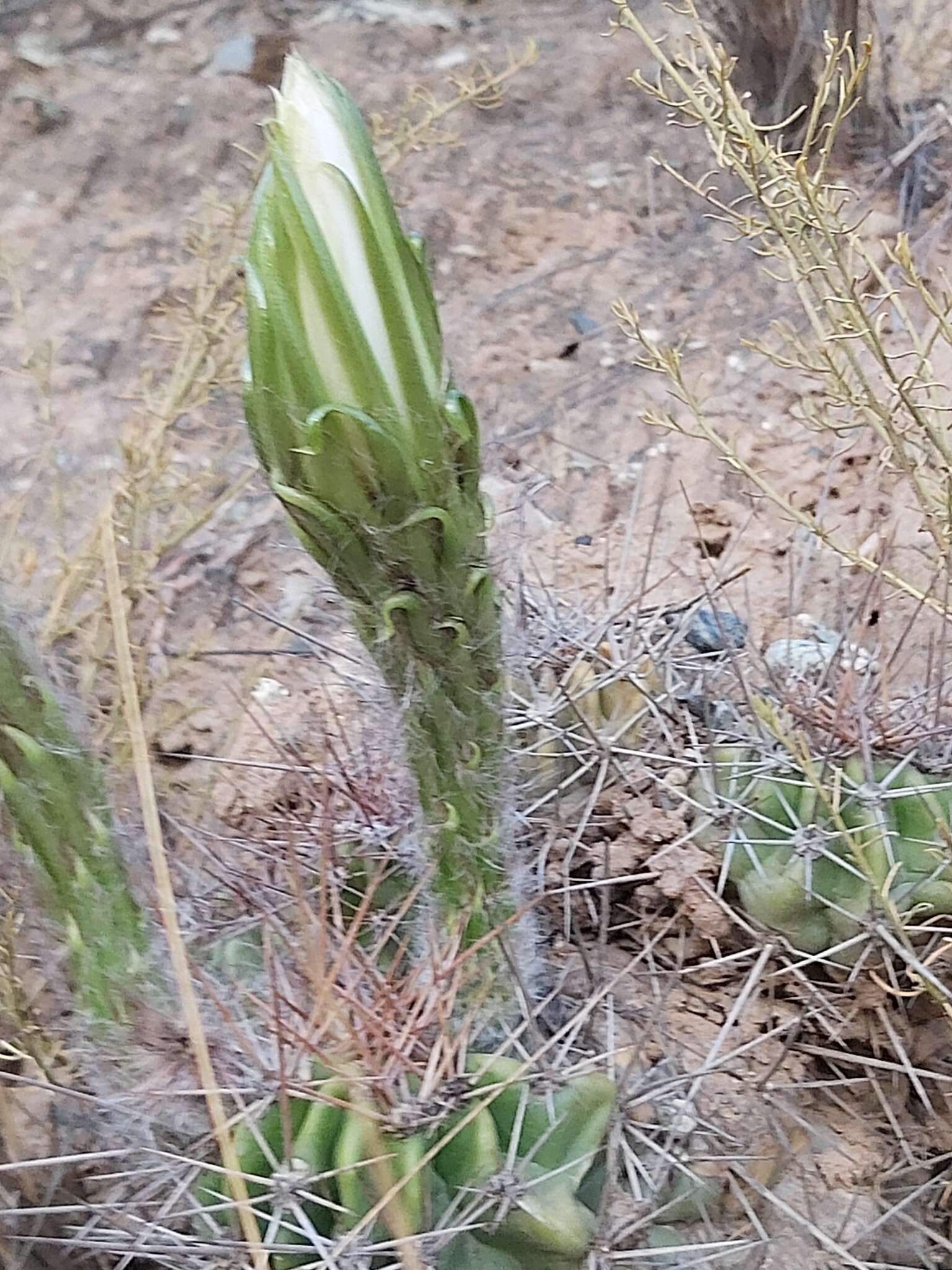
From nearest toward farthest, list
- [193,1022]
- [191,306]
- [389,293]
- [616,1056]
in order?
[389,293]
[193,1022]
[616,1056]
[191,306]

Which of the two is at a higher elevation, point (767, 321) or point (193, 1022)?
point (193, 1022)

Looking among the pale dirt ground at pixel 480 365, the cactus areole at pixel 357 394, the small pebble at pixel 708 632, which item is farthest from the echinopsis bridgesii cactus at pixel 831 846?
the cactus areole at pixel 357 394

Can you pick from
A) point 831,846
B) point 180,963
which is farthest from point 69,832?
point 831,846

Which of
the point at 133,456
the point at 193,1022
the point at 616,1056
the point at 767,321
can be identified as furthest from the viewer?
the point at 767,321

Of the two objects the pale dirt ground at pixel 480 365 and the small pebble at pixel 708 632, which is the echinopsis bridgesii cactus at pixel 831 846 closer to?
the pale dirt ground at pixel 480 365

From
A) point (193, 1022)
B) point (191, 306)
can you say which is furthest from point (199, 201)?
point (193, 1022)

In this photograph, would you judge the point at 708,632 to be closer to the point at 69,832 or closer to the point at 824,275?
the point at 824,275

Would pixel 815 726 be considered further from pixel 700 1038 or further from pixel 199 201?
pixel 199 201
